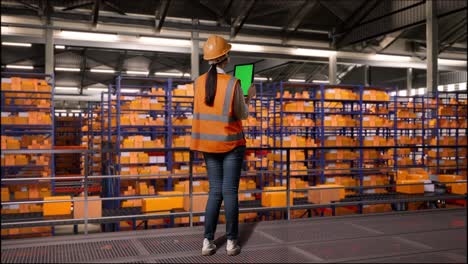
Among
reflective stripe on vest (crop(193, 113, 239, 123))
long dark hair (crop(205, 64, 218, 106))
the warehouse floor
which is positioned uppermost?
long dark hair (crop(205, 64, 218, 106))

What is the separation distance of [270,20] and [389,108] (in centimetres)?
542

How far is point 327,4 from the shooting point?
15328 mm

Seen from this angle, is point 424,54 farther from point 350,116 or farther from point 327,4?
point 350,116

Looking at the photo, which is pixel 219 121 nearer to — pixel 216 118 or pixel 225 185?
pixel 216 118

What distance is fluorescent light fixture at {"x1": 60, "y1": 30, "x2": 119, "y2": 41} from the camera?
1373 cm

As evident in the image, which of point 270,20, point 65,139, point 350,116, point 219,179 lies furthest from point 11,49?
point 219,179

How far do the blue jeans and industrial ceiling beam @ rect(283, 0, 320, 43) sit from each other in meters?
12.7

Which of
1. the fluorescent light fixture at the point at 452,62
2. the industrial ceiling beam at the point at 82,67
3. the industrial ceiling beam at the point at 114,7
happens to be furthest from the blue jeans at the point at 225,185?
the fluorescent light fixture at the point at 452,62

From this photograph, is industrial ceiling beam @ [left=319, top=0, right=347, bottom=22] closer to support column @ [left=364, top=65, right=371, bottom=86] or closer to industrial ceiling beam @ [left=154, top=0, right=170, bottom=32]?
industrial ceiling beam @ [left=154, top=0, right=170, bottom=32]

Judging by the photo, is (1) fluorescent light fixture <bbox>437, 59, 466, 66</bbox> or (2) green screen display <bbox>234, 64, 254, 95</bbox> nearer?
(2) green screen display <bbox>234, 64, 254, 95</bbox>

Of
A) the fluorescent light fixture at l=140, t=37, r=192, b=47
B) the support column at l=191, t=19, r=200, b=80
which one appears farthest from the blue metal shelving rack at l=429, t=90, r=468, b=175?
the fluorescent light fixture at l=140, t=37, r=192, b=47

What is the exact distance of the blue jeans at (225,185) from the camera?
10.6 feet

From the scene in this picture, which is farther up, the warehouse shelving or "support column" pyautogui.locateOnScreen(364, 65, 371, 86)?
"support column" pyautogui.locateOnScreen(364, 65, 371, 86)

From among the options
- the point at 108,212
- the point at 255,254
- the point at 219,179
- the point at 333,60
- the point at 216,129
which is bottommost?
the point at 108,212
